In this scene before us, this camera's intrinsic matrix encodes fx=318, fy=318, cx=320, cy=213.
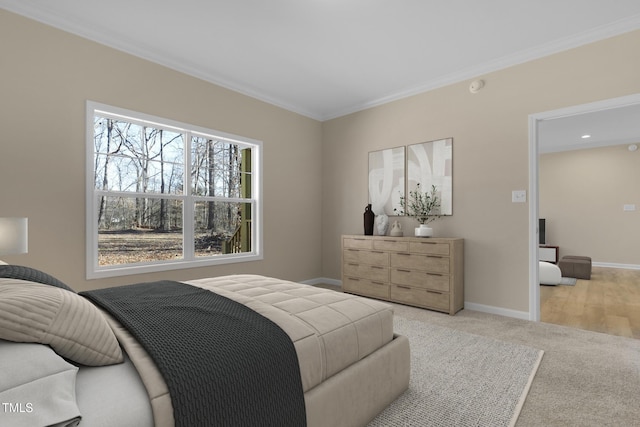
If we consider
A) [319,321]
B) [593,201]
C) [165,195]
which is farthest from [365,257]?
[593,201]

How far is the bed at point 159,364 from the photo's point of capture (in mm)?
795

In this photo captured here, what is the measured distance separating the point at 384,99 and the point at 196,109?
8.14 feet

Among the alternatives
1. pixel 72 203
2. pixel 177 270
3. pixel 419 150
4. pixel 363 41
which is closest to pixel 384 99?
pixel 419 150

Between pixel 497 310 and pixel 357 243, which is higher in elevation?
pixel 357 243

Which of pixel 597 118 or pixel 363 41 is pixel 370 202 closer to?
pixel 363 41

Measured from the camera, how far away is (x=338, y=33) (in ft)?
9.70

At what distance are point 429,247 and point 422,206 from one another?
0.66 m

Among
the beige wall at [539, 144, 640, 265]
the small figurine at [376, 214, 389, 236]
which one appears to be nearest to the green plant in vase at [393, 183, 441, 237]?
the small figurine at [376, 214, 389, 236]

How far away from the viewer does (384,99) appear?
175 inches

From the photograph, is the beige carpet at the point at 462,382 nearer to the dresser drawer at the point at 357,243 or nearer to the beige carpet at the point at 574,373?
the beige carpet at the point at 574,373

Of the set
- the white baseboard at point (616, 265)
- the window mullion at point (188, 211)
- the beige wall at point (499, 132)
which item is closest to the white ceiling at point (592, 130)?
the beige wall at point (499, 132)

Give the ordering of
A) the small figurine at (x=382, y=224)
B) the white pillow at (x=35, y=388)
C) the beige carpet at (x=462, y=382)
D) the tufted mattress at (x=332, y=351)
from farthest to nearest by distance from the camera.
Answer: the small figurine at (x=382, y=224), the beige carpet at (x=462, y=382), the tufted mattress at (x=332, y=351), the white pillow at (x=35, y=388)

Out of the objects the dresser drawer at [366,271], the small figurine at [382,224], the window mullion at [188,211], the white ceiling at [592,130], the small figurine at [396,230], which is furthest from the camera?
the white ceiling at [592,130]

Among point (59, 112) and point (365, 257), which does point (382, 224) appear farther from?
point (59, 112)
